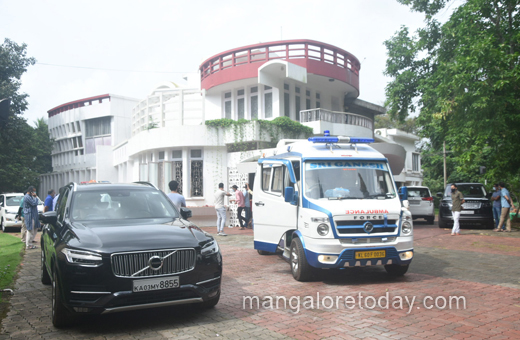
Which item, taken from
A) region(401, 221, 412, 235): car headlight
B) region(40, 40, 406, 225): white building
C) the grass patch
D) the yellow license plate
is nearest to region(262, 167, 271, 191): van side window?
the yellow license plate

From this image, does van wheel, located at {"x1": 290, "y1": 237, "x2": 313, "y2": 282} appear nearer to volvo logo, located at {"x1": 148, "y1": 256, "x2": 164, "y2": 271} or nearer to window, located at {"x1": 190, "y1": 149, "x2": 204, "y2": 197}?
volvo logo, located at {"x1": 148, "y1": 256, "x2": 164, "y2": 271}

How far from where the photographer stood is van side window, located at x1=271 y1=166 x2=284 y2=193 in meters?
9.32

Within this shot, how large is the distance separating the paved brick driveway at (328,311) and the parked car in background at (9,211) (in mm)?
13252

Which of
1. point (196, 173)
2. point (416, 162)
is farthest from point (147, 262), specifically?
point (416, 162)

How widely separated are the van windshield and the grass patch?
5416mm

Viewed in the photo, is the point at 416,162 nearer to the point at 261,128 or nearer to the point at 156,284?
the point at 261,128

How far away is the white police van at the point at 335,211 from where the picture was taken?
301 inches

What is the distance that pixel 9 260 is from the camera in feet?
37.3

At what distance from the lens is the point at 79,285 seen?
5070 mm

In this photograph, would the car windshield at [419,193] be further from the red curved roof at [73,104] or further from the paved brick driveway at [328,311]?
the red curved roof at [73,104]

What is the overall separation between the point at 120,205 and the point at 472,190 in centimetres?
1614

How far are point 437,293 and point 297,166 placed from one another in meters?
3.33

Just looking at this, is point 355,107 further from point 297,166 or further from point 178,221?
point 178,221
